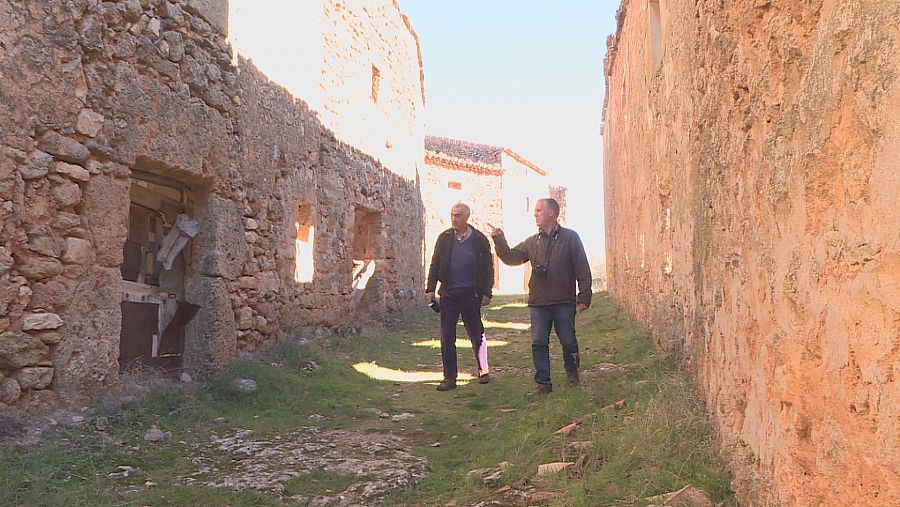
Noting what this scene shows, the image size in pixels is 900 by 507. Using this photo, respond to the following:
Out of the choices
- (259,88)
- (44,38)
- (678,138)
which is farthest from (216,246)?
(678,138)

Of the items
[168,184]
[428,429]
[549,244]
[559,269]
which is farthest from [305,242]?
[428,429]

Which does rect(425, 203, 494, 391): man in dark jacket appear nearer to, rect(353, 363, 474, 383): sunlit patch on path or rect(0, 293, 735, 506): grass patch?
rect(353, 363, 474, 383): sunlit patch on path

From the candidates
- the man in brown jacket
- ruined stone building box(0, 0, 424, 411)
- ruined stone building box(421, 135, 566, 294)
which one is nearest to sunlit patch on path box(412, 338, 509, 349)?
ruined stone building box(0, 0, 424, 411)

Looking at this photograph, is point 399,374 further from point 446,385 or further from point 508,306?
point 508,306

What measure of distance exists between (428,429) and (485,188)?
→ 20.2m

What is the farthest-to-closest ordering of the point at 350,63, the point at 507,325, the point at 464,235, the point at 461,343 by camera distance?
the point at 507,325
the point at 350,63
the point at 461,343
the point at 464,235

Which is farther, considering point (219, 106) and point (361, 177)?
point (361, 177)

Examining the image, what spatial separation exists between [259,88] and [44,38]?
2.70m

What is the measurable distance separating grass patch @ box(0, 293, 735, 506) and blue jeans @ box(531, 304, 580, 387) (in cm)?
23

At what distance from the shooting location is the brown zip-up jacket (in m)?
5.23

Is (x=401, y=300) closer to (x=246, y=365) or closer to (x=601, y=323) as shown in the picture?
(x=601, y=323)

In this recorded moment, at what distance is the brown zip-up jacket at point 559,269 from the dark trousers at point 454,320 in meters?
0.91

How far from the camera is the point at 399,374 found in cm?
691

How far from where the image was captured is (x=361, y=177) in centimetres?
991
